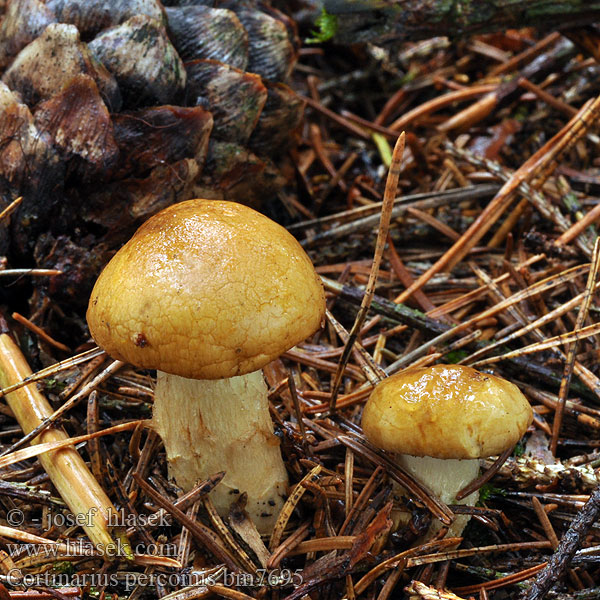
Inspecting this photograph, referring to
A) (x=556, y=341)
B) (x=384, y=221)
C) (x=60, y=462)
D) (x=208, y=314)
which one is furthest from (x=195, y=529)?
(x=556, y=341)

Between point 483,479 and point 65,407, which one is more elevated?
point 65,407

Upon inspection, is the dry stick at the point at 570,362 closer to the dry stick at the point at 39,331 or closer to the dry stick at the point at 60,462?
the dry stick at the point at 60,462

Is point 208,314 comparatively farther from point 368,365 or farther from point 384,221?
point 368,365

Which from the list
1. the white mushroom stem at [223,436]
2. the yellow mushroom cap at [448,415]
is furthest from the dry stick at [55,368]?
the yellow mushroom cap at [448,415]

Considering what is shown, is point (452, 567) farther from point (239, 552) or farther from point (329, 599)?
point (239, 552)

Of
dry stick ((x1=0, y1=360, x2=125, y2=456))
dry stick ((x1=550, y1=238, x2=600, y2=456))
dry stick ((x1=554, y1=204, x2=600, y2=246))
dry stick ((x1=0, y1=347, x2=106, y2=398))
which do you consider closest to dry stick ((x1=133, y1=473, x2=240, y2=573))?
dry stick ((x1=0, y1=360, x2=125, y2=456))

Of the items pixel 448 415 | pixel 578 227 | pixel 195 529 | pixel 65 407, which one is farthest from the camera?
pixel 578 227

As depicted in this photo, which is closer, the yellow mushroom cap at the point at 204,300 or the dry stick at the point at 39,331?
the yellow mushroom cap at the point at 204,300

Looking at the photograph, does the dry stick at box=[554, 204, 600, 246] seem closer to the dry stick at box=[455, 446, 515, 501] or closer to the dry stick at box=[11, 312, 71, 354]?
the dry stick at box=[455, 446, 515, 501]
